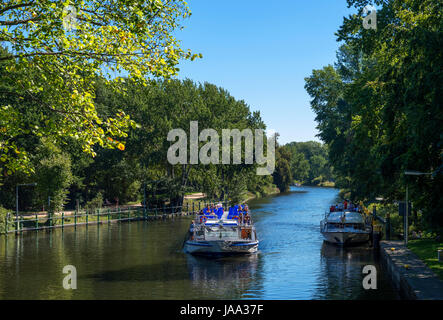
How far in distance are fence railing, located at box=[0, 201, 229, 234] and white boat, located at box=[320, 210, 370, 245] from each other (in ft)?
86.7

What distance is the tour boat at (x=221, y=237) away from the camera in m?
33.8

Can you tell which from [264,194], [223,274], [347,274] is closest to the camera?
[347,274]

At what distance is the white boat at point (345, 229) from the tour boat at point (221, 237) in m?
6.77

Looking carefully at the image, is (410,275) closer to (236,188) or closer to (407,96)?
(407,96)

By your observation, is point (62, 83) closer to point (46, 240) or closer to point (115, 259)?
point (115, 259)

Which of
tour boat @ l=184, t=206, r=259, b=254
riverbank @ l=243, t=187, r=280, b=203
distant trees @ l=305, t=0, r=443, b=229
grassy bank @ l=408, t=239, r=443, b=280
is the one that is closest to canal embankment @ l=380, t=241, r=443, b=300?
grassy bank @ l=408, t=239, r=443, b=280

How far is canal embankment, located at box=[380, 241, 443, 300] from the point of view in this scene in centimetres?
1977

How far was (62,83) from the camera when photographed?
18578 mm

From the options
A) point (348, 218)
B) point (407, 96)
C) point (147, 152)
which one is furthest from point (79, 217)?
point (407, 96)

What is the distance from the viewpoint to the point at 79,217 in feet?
181

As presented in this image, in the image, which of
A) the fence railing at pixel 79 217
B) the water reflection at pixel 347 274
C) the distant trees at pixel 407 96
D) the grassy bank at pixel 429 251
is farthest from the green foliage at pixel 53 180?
the grassy bank at pixel 429 251

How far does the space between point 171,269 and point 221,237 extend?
600 centimetres
